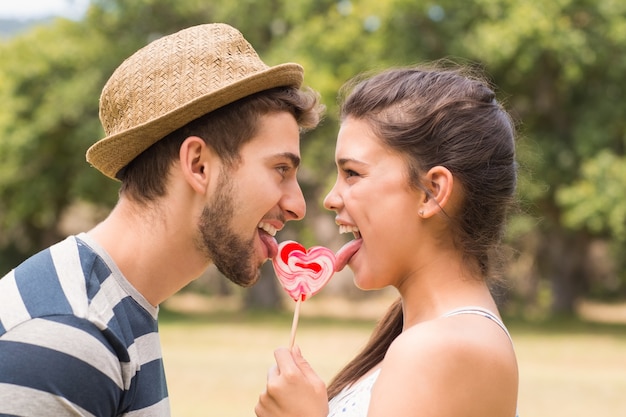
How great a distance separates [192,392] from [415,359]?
879cm

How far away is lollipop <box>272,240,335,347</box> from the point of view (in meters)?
3.07

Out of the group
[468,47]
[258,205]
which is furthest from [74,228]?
[258,205]

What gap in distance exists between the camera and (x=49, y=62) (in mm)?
24203

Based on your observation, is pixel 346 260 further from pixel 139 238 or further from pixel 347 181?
pixel 139 238

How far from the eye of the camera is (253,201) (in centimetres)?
276

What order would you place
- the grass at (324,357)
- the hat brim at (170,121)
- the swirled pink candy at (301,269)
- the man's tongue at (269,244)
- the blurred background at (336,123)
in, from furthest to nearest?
1. the blurred background at (336,123)
2. the grass at (324,357)
3. the swirled pink candy at (301,269)
4. the man's tongue at (269,244)
5. the hat brim at (170,121)

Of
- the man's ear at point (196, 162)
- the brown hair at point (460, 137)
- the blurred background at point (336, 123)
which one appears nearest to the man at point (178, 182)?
the man's ear at point (196, 162)

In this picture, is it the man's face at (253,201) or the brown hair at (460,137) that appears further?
the man's face at (253,201)

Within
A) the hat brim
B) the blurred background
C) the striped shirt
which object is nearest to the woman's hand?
the striped shirt

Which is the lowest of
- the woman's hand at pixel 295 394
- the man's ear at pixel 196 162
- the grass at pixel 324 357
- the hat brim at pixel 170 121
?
the grass at pixel 324 357

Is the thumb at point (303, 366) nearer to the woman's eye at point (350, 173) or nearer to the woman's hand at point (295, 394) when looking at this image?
the woman's hand at point (295, 394)

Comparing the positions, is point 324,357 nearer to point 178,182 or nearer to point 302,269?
point 302,269

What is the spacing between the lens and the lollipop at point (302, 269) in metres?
3.07

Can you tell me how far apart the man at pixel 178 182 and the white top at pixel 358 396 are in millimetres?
474
